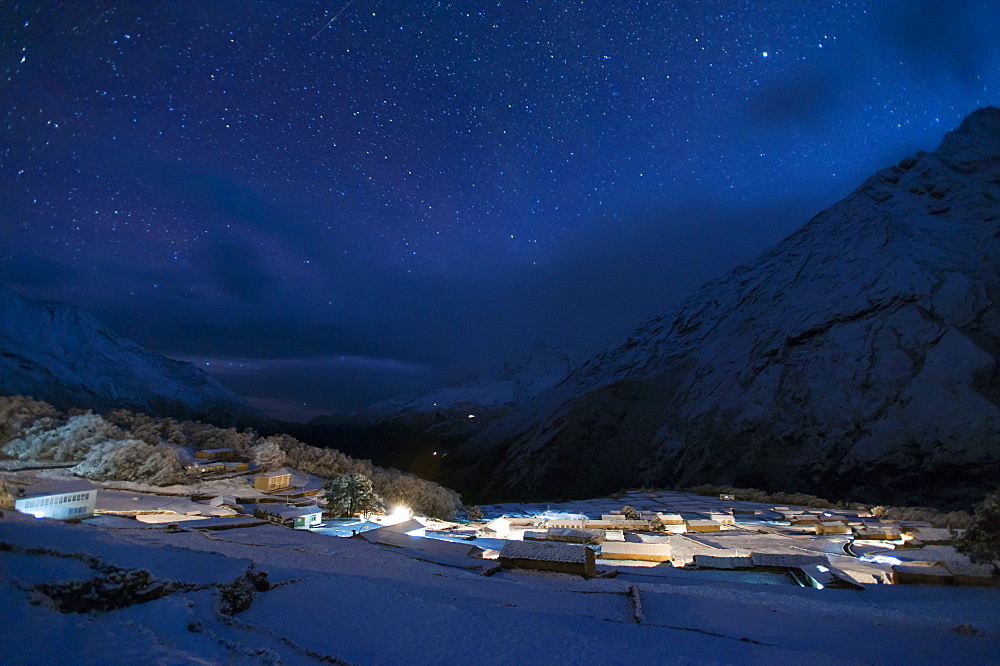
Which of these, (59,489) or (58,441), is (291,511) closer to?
(59,489)

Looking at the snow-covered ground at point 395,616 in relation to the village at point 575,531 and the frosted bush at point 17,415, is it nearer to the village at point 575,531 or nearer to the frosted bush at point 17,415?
the village at point 575,531

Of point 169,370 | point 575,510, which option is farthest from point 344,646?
point 169,370

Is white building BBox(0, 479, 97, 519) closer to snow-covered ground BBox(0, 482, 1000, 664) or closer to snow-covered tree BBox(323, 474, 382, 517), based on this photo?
snow-covered ground BBox(0, 482, 1000, 664)

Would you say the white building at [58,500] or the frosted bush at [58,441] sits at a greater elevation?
the frosted bush at [58,441]

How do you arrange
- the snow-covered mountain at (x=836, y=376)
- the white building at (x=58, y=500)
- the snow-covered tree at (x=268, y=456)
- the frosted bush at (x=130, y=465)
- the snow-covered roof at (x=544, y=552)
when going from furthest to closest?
1. the snow-covered mountain at (x=836, y=376)
2. the snow-covered tree at (x=268, y=456)
3. the frosted bush at (x=130, y=465)
4. the white building at (x=58, y=500)
5. the snow-covered roof at (x=544, y=552)

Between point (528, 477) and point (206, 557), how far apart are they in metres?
71.7

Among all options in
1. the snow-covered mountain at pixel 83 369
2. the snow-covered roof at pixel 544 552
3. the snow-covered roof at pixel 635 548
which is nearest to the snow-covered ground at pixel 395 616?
the snow-covered roof at pixel 544 552

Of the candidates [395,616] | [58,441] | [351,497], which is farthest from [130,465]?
[395,616]

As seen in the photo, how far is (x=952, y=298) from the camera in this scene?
6438cm

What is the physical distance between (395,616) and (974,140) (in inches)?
5000

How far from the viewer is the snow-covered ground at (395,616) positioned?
636 centimetres

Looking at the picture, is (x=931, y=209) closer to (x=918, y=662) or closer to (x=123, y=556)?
(x=918, y=662)

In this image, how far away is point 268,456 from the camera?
4472 cm

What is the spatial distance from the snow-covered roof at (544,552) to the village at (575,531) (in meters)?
0.04
